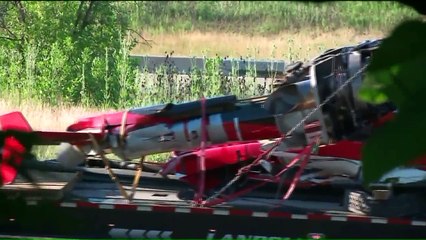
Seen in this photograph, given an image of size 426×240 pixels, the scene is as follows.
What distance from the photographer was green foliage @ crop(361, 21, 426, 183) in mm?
985

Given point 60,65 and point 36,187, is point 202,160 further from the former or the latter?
point 36,187

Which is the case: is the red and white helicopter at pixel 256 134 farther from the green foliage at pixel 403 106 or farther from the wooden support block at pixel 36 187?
the green foliage at pixel 403 106

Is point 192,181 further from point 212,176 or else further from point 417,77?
point 417,77

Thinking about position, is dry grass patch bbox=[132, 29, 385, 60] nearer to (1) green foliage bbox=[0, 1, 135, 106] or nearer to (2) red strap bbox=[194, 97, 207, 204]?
(1) green foliage bbox=[0, 1, 135, 106]

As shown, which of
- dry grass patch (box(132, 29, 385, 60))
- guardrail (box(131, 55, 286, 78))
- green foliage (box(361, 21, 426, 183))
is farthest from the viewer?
guardrail (box(131, 55, 286, 78))

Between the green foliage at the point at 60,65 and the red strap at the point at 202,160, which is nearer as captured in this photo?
the red strap at the point at 202,160

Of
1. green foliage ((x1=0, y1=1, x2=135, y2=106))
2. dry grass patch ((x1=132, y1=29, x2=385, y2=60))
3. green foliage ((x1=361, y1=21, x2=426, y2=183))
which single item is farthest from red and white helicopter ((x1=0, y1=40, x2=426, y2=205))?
green foliage ((x1=361, y1=21, x2=426, y2=183))

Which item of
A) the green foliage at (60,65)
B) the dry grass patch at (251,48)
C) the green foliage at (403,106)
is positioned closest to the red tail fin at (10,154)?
the green foliage at (403,106)

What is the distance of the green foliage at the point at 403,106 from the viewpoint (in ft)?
3.23

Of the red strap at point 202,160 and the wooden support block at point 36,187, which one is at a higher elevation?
the wooden support block at point 36,187

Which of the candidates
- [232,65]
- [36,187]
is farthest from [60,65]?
[36,187]

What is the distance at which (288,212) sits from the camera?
572 cm

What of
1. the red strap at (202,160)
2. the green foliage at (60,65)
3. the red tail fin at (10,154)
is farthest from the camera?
the green foliage at (60,65)

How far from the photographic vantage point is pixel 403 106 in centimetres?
100
